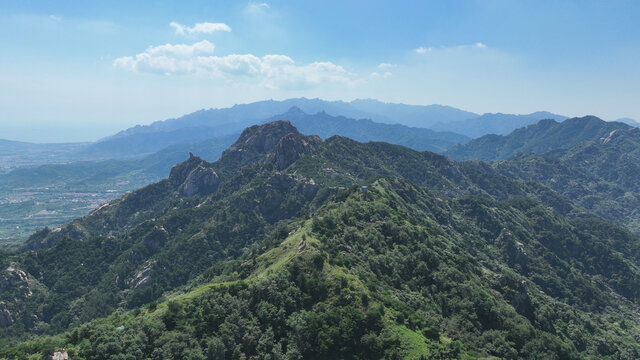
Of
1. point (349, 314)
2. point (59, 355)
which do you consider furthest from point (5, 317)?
point (349, 314)

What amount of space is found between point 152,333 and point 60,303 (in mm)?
172804

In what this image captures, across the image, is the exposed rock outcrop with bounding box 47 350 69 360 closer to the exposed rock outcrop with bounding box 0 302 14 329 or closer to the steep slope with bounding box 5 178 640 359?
the steep slope with bounding box 5 178 640 359

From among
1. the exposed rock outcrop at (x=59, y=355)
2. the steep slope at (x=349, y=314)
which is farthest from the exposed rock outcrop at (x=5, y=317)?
the exposed rock outcrop at (x=59, y=355)

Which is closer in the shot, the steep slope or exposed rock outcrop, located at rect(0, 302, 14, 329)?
the steep slope

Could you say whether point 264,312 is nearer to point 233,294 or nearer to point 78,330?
point 233,294

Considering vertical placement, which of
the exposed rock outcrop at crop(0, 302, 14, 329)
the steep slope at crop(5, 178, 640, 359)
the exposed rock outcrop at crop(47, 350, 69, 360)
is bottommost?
the exposed rock outcrop at crop(0, 302, 14, 329)

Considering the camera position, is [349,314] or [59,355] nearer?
[59,355]

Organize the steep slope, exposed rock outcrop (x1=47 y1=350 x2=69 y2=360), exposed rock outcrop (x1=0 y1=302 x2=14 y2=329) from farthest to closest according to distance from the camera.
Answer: exposed rock outcrop (x1=0 y1=302 x2=14 y2=329) < the steep slope < exposed rock outcrop (x1=47 y1=350 x2=69 y2=360)

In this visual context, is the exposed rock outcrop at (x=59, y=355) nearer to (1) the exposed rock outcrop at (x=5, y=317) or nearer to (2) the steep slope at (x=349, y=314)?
(2) the steep slope at (x=349, y=314)

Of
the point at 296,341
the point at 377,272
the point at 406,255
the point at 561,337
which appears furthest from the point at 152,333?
the point at 561,337

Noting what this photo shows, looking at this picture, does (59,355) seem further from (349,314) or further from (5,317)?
(5,317)

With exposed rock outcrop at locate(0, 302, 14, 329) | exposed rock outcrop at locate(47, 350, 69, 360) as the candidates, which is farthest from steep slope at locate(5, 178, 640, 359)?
exposed rock outcrop at locate(0, 302, 14, 329)

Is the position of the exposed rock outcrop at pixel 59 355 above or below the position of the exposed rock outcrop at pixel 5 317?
above

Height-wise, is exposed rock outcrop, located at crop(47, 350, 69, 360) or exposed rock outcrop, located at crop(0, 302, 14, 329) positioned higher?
exposed rock outcrop, located at crop(47, 350, 69, 360)
